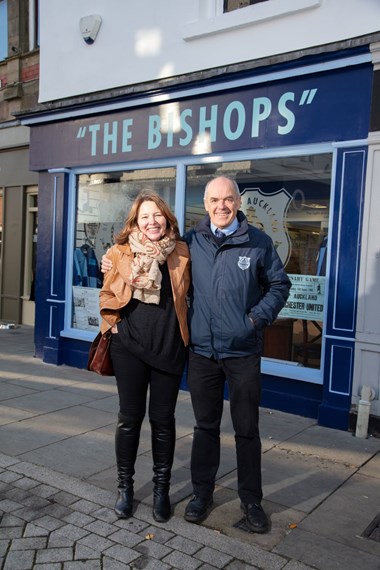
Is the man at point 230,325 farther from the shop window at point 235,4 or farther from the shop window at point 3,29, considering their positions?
A: the shop window at point 3,29

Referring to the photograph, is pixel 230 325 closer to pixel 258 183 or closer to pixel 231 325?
pixel 231 325

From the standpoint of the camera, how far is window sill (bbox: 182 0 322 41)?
5.51 m

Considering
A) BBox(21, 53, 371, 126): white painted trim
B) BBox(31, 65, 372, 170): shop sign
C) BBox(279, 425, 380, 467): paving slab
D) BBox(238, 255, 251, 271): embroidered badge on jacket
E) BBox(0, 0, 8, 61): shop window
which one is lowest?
BBox(279, 425, 380, 467): paving slab

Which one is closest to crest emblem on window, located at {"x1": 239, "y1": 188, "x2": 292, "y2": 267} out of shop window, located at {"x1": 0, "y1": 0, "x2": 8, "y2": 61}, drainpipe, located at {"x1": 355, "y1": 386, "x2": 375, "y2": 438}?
drainpipe, located at {"x1": 355, "y1": 386, "x2": 375, "y2": 438}

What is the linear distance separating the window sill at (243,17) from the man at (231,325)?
312cm

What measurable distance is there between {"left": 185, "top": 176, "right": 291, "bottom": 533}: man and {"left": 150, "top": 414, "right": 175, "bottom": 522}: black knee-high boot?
0.16 meters

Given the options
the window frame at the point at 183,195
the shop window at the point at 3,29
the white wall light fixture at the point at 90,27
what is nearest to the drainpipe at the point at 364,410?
the window frame at the point at 183,195

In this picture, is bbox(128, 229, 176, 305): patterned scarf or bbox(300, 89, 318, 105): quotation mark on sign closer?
bbox(128, 229, 176, 305): patterned scarf

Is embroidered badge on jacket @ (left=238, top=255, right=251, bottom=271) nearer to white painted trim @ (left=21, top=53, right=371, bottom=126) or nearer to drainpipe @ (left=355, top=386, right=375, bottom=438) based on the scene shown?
drainpipe @ (left=355, top=386, right=375, bottom=438)

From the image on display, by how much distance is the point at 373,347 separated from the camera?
5047 millimetres

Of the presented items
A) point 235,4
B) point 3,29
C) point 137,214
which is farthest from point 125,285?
point 3,29

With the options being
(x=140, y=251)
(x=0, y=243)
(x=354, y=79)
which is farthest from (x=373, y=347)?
(x=0, y=243)

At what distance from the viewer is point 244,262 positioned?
326 centimetres

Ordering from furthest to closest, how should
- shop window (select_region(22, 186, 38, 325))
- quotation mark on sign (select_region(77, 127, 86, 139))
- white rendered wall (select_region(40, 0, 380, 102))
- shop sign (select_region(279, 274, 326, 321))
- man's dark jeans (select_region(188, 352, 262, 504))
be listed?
shop window (select_region(22, 186, 38, 325)), quotation mark on sign (select_region(77, 127, 86, 139)), shop sign (select_region(279, 274, 326, 321)), white rendered wall (select_region(40, 0, 380, 102)), man's dark jeans (select_region(188, 352, 262, 504))
